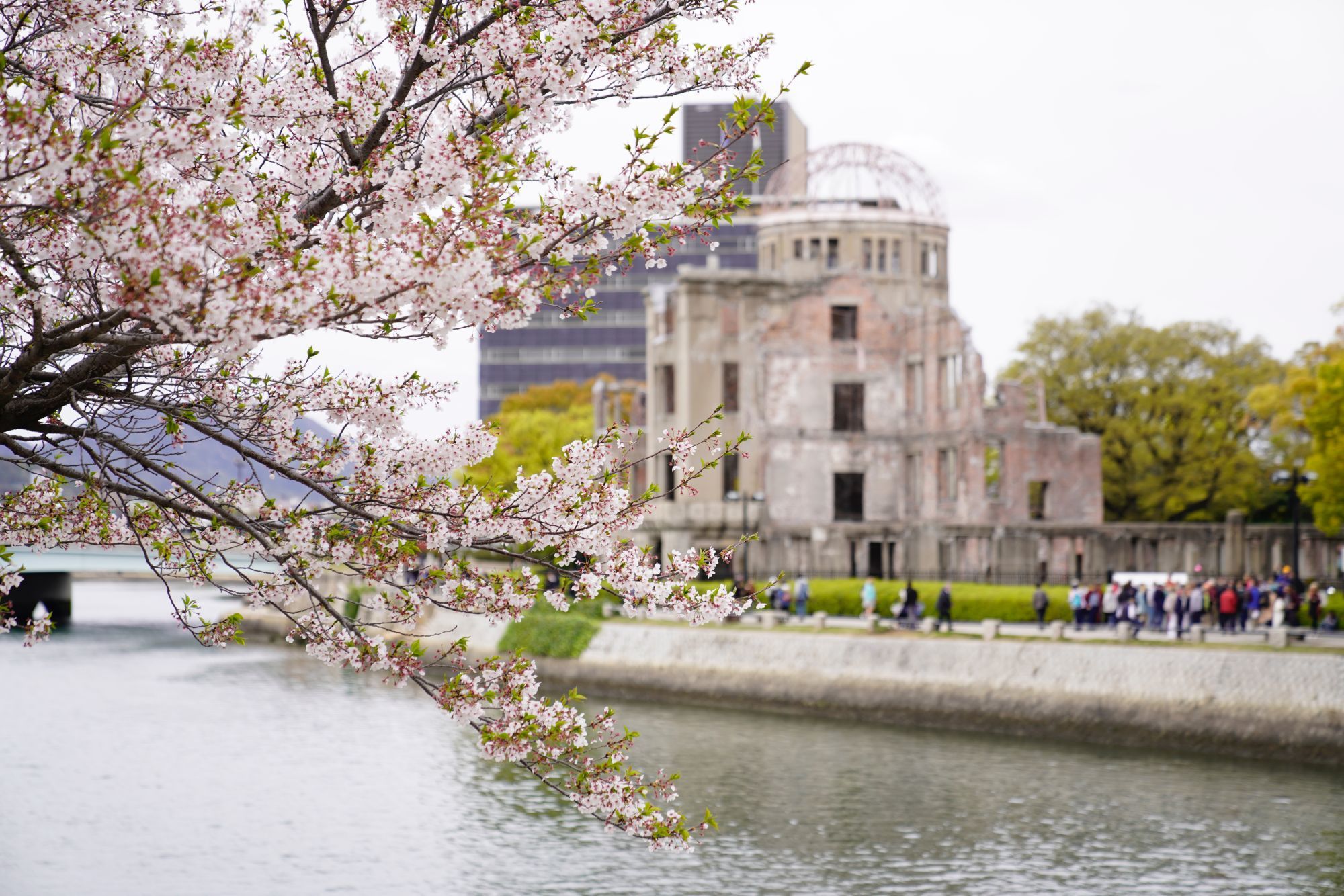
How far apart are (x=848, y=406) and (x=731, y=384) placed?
4810mm

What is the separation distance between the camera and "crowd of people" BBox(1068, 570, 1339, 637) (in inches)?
1454

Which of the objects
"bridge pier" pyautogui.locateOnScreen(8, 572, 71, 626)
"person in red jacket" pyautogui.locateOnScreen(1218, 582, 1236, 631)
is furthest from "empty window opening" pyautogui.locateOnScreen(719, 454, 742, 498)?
"bridge pier" pyautogui.locateOnScreen(8, 572, 71, 626)

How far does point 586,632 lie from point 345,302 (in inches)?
1649

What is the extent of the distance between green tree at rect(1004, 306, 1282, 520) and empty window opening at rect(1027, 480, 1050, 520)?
346cm

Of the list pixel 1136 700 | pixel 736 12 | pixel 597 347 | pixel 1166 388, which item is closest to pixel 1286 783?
pixel 1136 700

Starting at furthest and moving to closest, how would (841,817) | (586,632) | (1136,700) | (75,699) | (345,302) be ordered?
1. (586,632)
2. (75,699)
3. (1136,700)
4. (841,817)
5. (345,302)

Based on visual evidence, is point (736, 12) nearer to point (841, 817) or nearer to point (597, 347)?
point (841, 817)

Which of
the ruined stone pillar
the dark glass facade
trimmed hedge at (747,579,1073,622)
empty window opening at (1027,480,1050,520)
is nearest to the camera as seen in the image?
trimmed hedge at (747,579,1073,622)

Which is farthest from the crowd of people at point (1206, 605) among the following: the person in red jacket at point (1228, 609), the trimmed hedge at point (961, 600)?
the trimmed hedge at point (961, 600)

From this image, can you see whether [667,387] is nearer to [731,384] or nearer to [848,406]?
[731,384]

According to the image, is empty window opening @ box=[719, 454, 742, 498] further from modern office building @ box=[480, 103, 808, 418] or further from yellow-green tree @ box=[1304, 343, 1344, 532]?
modern office building @ box=[480, 103, 808, 418]

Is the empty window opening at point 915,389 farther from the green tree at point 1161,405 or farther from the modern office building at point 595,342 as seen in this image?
the modern office building at point 595,342

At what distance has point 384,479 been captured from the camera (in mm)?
10922

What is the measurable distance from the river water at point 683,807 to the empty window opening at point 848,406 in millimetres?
24464
